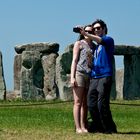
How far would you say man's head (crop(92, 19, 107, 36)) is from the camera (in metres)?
11.0

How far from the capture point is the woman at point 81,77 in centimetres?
1095

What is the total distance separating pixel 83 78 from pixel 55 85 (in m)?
17.6

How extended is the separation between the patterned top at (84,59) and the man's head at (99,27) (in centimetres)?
29

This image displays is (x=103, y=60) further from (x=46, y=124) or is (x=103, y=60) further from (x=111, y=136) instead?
(x=46, y=124)

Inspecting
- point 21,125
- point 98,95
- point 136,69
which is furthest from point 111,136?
point 136,69

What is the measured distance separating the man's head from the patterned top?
0.29 metres

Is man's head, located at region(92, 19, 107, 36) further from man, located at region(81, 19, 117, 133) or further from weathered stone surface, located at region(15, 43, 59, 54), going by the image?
weathered stone surface, located at region(15, 43, 59, 54)

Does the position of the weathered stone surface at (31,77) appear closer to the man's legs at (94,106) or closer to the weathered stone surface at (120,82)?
the weathered stone surface at (120,82)

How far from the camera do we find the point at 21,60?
97.3 feet

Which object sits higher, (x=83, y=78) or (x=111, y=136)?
(x=83, y=78)

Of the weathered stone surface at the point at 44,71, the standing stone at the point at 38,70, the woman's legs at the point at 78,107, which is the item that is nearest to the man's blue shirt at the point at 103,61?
the woman's legs at the point at 78,107

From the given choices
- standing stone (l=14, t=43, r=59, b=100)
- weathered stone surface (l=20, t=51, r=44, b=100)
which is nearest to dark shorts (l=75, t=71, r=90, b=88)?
standing stone (l=14, t=43, r=59, b=100)

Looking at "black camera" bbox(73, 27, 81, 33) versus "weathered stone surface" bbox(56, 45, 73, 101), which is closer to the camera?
"black camera" bbox(73, 27, 81, 33)

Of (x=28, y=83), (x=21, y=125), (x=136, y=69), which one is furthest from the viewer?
(x=136, y=69)
